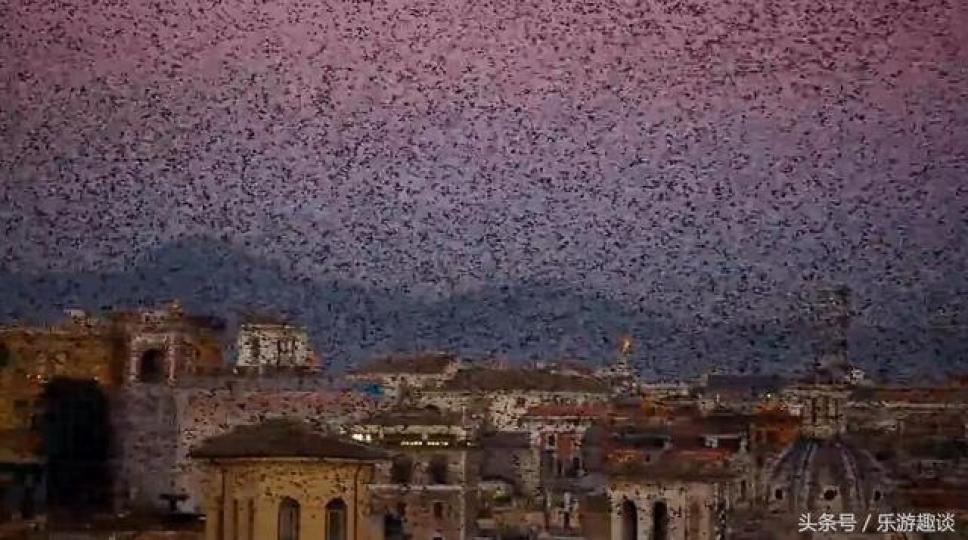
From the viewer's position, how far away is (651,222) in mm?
4730

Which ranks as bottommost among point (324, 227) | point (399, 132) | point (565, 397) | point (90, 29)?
point (565, 397)

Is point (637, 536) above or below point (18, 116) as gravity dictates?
below

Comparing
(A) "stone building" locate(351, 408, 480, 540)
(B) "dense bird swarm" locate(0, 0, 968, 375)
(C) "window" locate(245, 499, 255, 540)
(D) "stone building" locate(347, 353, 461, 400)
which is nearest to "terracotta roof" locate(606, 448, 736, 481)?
(B) "dense bird swarm" locate(0, 0, 968, 375)

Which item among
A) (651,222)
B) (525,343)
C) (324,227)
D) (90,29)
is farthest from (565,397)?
(90,29)

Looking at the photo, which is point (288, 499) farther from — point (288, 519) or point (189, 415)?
point (189, 415)

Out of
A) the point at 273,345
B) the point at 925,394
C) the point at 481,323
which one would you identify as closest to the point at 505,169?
the point at 481,323

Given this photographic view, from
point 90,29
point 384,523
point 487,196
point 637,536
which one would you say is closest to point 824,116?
point 487,196

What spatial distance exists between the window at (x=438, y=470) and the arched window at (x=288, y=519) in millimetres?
418

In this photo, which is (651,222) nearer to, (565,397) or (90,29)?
(565,397)

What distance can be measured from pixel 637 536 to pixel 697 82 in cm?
141

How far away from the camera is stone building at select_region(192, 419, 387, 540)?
179 inches

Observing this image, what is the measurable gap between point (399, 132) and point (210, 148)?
1.95 feet

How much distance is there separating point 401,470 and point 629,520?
28.0 inches

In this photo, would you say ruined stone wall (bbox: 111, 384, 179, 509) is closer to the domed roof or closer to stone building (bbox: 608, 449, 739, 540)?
stone building (bbox: 608, 449, 739, 540)
